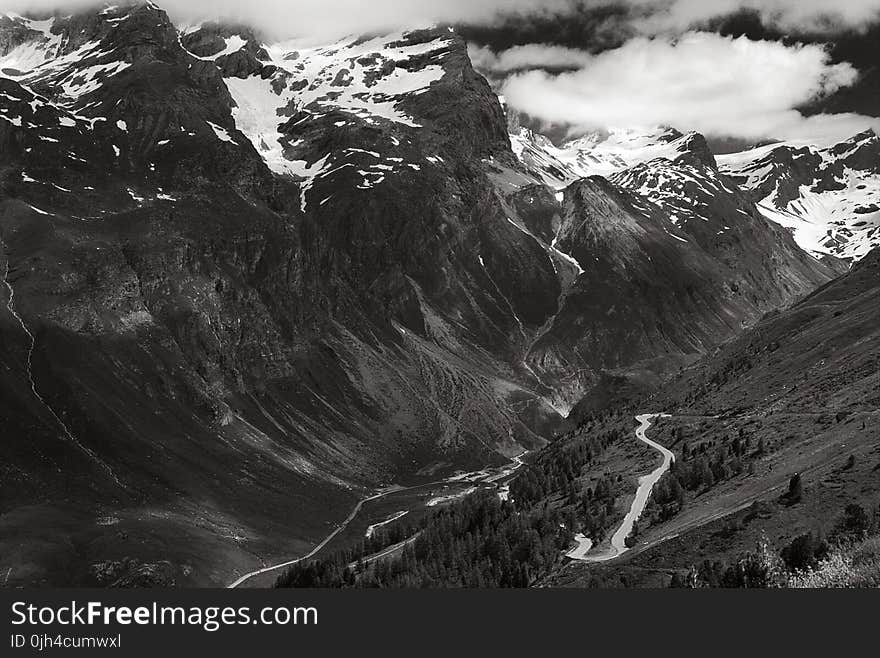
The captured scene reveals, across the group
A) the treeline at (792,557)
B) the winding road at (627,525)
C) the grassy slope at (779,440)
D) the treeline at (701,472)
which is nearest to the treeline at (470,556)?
the winding road at (627,525)

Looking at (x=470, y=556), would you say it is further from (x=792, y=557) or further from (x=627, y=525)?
(x=792, y=557)

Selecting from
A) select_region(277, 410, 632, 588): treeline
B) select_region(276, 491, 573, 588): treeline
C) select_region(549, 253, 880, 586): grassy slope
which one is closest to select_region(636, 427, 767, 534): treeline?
select_region(549, 253, 880, 586): grassy slope

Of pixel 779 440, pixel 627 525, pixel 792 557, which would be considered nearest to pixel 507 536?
pixel 627 525

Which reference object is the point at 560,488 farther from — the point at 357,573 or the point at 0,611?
the point at 0,611

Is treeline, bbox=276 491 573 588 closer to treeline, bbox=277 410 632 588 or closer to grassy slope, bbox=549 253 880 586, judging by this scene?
treeline, bbox=277 410 632 588

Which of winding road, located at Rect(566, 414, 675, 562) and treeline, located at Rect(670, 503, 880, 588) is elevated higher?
treeline, located at Rect(670, 503, 880, 588)

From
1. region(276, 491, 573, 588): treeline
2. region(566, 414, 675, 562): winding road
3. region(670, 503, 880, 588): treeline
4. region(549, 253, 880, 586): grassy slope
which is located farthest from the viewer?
region(276, 491, 573, 588): treeline

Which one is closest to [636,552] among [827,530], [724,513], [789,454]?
[724,513]
